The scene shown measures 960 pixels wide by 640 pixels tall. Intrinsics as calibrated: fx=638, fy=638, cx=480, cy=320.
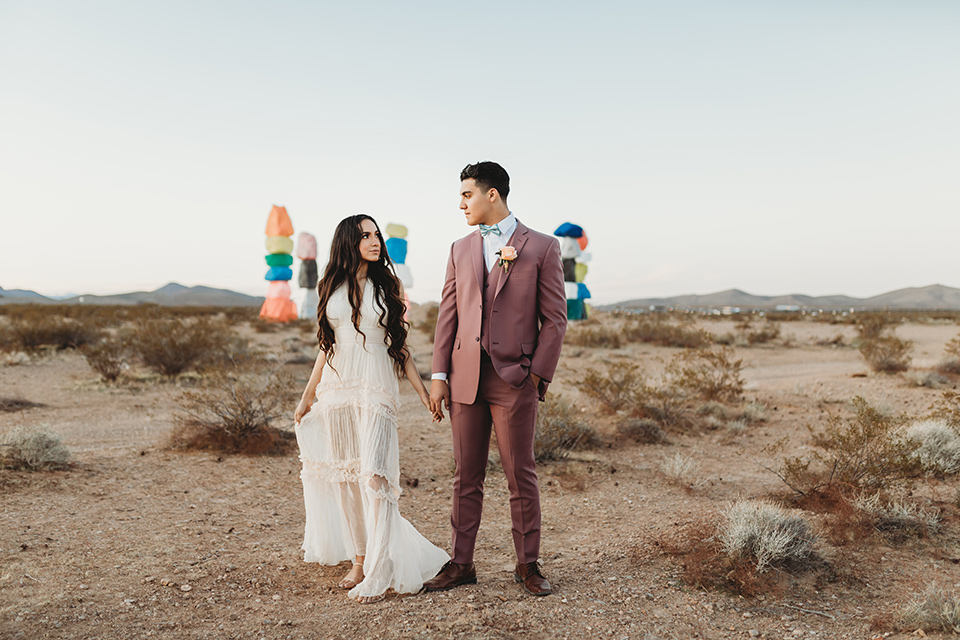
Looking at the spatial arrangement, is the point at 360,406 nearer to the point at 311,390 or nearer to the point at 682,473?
the point at 311,390

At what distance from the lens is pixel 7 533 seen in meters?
4.11

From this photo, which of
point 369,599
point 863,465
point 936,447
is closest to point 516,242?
point 369,599

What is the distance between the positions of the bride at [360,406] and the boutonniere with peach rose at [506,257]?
0.64m

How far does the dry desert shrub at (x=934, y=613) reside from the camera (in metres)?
2.97

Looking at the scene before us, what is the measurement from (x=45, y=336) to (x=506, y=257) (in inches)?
680

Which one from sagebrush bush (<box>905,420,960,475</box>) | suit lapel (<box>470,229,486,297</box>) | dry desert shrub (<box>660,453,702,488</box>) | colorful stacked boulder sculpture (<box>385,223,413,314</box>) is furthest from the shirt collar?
colorful stacked boulder sculpture (<box>385,223,413,314</box>)

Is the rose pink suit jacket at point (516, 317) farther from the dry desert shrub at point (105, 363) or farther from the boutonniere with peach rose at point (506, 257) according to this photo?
the dry desert shrub at point (105, 363)

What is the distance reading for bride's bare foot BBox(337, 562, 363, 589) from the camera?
3.44 meters

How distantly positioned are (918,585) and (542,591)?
2221 millimetres

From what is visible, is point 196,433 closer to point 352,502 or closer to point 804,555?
point 352,502

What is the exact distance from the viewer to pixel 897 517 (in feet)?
14.3

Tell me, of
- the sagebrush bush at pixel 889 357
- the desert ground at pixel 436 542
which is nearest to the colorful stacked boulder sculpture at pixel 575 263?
the sagebrush bush at pixel 889 357

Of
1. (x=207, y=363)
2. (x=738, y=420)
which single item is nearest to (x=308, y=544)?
(x=738, y=420)

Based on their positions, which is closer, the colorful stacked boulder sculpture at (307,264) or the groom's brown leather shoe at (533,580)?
the groom's brown leather shoe at (533,580)
